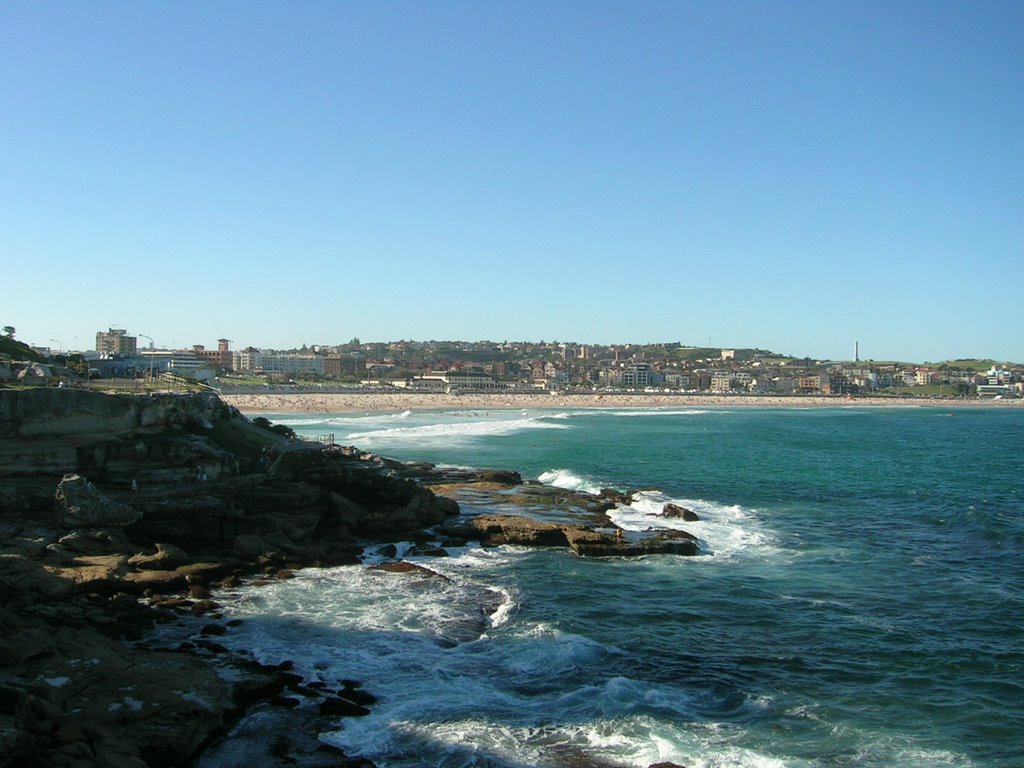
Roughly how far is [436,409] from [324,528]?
269 ft

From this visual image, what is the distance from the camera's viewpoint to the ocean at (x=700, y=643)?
44.3ft

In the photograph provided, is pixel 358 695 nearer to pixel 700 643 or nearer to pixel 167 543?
pixel 700 643

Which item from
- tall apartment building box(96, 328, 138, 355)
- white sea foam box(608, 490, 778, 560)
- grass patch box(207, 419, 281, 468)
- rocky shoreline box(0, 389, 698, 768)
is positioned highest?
tall apartment building box(96, 328, 138, 355)

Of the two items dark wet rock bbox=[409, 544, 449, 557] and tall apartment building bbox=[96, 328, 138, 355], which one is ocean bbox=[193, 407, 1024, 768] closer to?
dark wet rock bbox=[409, 544, 449, 557]

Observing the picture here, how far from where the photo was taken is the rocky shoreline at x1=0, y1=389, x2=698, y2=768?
12703mm

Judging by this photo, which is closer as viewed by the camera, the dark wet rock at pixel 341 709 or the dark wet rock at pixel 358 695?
the dark wet rock at pixel 341 709

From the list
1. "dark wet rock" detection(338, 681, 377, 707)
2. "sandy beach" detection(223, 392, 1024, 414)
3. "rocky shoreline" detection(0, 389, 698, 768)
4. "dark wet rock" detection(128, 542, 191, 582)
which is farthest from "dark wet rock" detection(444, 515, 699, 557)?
"sandy beach" detection(223, 392, 1024, 414)

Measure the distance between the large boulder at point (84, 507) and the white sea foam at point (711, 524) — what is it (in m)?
16.4

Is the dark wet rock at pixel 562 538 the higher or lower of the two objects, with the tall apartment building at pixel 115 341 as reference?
lower

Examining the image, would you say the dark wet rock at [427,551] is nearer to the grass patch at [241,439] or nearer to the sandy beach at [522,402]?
the grass patch at [241,439]

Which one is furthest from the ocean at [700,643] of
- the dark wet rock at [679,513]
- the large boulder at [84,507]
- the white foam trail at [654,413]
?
the white foam trail at [654,413]

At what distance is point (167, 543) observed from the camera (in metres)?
23.4

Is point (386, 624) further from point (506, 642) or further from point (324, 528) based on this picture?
point (324, 528)

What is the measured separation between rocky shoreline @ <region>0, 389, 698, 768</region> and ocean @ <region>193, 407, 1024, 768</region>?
41.3 inches
